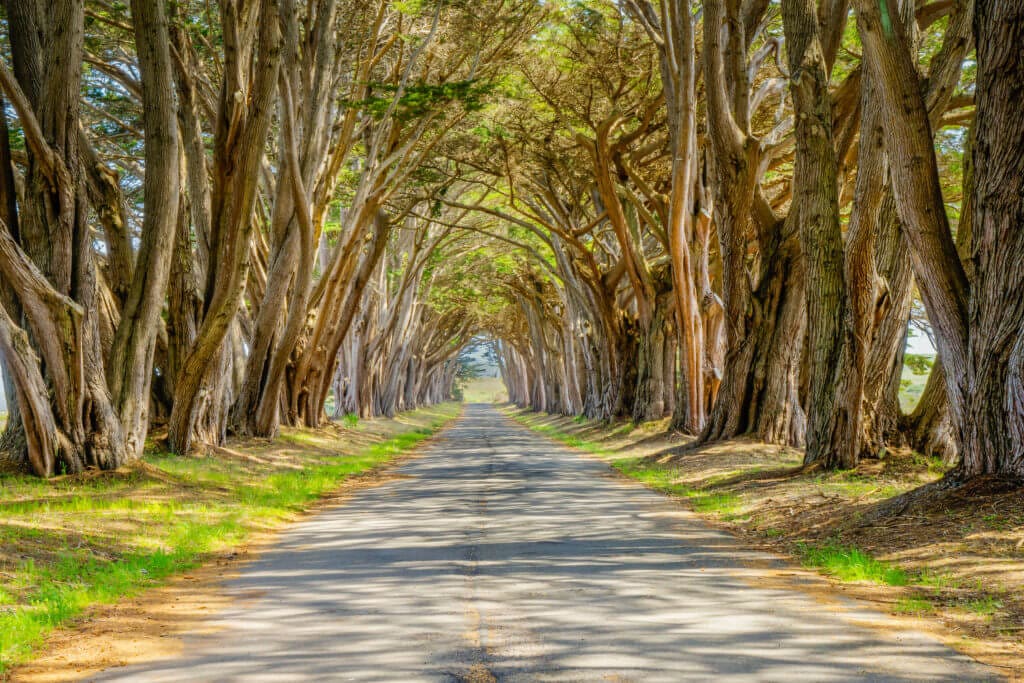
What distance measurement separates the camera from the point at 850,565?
21.6 feet

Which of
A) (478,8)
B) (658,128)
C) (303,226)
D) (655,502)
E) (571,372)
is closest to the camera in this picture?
(655,502)

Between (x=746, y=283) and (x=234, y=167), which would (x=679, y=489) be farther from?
(x=234, y=167)

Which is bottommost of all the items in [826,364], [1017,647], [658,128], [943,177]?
[1017,647]

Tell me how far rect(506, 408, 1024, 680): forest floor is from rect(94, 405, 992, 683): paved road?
0.40 metres

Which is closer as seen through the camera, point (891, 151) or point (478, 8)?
point (891, 151)

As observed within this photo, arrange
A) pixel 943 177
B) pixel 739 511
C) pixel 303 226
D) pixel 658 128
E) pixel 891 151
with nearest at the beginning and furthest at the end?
pixel 891 151
pixel 739 511
pixel 303 226
pixel 943 177
pixel 658 128

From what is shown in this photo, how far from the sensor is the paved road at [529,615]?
4.27m

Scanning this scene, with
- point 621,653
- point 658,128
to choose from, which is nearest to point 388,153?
point 658,128

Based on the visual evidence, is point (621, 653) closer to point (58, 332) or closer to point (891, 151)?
point (891, 151)

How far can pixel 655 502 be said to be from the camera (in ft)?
35.0

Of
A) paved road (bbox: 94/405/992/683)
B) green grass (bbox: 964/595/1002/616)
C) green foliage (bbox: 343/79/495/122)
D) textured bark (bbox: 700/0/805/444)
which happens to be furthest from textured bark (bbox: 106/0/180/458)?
green grass (bbox: 964/595/1002/616)

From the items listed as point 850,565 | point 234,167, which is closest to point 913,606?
point 850,565

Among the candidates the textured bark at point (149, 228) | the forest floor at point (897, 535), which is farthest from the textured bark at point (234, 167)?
the forest floor at point (897, 535)

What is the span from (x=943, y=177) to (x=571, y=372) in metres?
21.7
